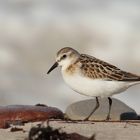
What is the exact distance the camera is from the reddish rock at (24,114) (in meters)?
10.3

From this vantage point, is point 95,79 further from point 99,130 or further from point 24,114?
point 99,130

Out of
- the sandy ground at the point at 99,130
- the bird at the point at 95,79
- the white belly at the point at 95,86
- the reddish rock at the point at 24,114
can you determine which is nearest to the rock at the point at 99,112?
the bird at the point at 95,79

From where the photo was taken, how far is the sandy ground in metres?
8.83

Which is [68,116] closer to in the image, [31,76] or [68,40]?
[31,76]

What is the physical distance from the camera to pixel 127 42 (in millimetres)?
21000

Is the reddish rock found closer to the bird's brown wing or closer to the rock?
the bird's brown wing

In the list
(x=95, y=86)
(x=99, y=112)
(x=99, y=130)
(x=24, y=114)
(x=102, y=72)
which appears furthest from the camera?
(x=99, y=112)

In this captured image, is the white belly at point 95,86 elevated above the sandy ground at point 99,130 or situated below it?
above

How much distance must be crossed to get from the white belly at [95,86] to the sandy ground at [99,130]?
832 mm

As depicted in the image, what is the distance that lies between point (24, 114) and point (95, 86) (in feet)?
3.64

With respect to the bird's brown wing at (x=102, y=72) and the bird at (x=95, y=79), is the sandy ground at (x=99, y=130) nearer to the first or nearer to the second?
the bird at (x=95, y=79)

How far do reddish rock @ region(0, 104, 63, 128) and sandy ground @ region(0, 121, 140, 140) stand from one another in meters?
0.46

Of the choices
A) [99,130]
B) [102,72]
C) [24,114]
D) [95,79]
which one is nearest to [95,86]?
[95,79]

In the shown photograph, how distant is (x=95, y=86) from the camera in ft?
35.4
